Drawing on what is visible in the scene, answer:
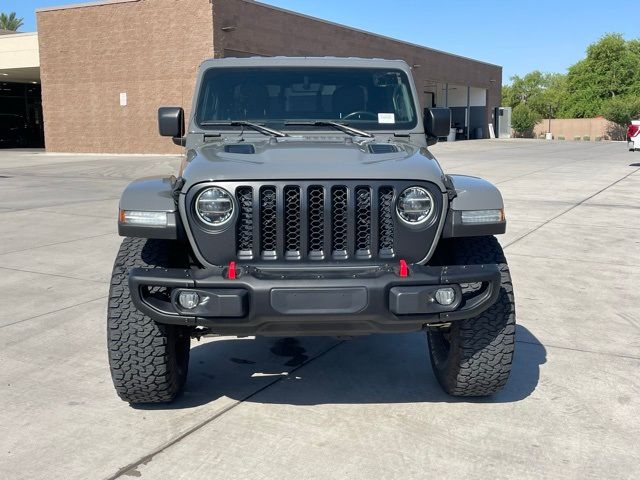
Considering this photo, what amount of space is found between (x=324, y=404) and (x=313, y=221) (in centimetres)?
112

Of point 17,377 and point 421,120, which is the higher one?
point 421,120

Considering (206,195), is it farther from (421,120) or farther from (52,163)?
(52,163)

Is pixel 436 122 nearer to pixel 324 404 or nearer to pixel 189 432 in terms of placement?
pixel 324 404

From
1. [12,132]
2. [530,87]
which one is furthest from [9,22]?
[530,87]

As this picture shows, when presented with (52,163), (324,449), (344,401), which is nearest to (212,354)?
(344,401)

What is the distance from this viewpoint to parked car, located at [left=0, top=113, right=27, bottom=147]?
1583 inches

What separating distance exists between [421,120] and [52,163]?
845 inches

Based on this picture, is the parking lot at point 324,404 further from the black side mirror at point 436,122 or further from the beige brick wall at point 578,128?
the beige brick wall at point 578,128

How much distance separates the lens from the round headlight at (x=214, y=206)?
10.7 ft

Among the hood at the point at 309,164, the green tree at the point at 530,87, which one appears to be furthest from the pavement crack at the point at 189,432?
the green tree at the point at 530,87

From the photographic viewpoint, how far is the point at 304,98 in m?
4.60

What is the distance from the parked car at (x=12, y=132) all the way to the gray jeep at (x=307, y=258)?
40610mm

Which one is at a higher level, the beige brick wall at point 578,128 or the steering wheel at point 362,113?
the beige brick wall at point 578,128

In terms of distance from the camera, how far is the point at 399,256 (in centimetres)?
334
